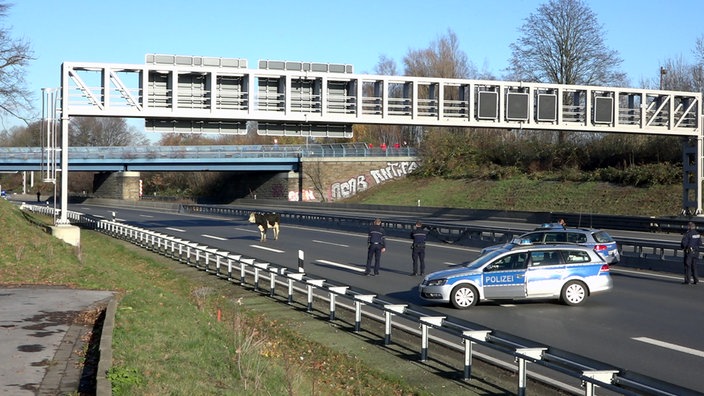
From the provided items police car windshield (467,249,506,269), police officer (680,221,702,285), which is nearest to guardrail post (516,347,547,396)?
police car windshield (467,249,506,269)

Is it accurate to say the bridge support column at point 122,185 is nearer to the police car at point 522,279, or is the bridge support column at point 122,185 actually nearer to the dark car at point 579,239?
the dark car at point 579,239

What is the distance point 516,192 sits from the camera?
233 ft

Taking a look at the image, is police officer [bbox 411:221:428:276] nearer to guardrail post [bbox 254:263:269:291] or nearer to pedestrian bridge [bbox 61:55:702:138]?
guardrail post [bbox 254:263:269:291]

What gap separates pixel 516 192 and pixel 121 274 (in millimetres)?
50005

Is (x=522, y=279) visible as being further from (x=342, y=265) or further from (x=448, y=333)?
(x=342, y=265)

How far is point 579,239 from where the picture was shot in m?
28.8

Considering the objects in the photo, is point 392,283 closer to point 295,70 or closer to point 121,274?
point 121,274

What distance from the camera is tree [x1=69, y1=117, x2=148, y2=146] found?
149 m

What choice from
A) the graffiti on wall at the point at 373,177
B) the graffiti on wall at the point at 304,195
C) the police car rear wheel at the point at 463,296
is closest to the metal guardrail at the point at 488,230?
the police car rear wheel at the point at 463,296

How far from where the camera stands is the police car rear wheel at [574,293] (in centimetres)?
1972

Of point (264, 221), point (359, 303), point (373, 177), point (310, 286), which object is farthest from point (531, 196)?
point (359, 303)

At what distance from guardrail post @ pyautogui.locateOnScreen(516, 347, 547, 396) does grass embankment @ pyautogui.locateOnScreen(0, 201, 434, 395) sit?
1583mm

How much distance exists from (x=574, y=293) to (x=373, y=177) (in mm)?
70976

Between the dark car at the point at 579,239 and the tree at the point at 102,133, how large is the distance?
12953 cm
